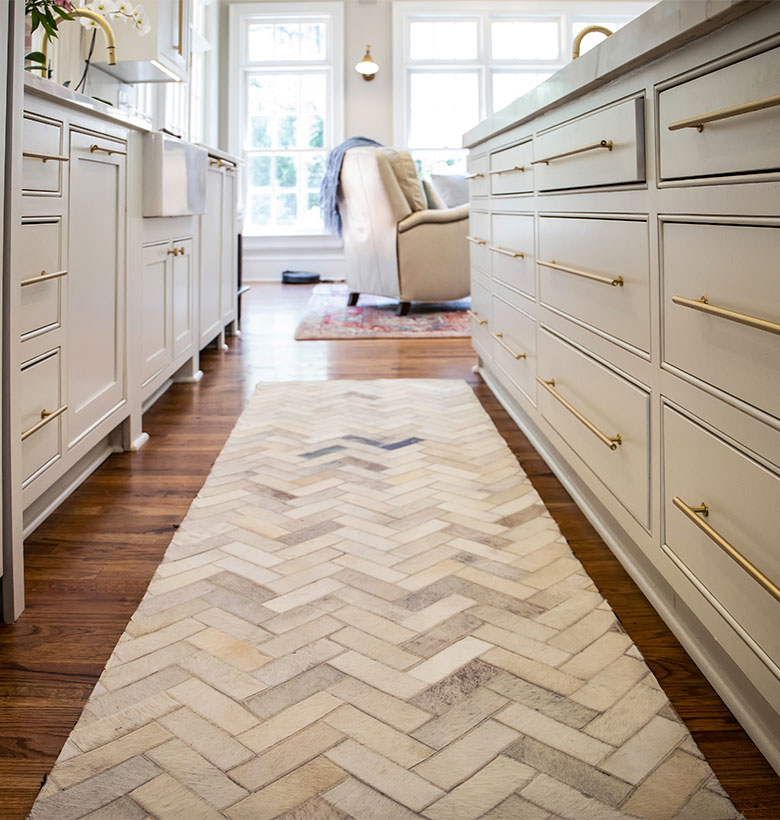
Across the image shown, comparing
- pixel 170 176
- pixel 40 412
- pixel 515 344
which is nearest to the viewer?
pixel 40 412

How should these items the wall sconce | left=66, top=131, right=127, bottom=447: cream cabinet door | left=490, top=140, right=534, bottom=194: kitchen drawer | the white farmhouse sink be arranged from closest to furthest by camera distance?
left=66, top=131, right=127, bottom=447: cream cabinet door < left=490, top=140, right=534, bottom=194: kitchen drawer < the white farmhouse sink < the wall sconce

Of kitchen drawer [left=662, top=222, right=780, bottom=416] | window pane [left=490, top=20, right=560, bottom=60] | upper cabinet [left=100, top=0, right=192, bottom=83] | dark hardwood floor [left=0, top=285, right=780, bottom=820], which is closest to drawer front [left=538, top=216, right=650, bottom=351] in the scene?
kitchen drawer [left=662, top=222, right=780, bottom=416]

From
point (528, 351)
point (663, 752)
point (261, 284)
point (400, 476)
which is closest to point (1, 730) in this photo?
point (663, 752)

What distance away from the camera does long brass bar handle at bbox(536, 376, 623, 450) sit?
159cm

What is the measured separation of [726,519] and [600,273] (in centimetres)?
72

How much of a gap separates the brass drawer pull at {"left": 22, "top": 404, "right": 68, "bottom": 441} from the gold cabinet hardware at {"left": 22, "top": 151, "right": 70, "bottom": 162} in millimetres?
520

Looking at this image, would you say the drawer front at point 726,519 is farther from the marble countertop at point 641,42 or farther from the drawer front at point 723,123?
the marble countertop at point 641,42

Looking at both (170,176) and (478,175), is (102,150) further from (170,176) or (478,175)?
(478,175)

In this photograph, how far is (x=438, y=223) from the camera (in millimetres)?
5527

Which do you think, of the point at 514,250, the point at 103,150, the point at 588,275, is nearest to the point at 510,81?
the point at 514,250

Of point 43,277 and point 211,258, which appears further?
point 211,258

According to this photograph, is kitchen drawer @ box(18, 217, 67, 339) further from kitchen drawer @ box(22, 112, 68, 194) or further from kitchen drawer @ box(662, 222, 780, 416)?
kitchen drawer @ box(662, 222, 780, 416)

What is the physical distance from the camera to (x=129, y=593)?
62.7 inches

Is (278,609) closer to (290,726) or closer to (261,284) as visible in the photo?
(290,726)
